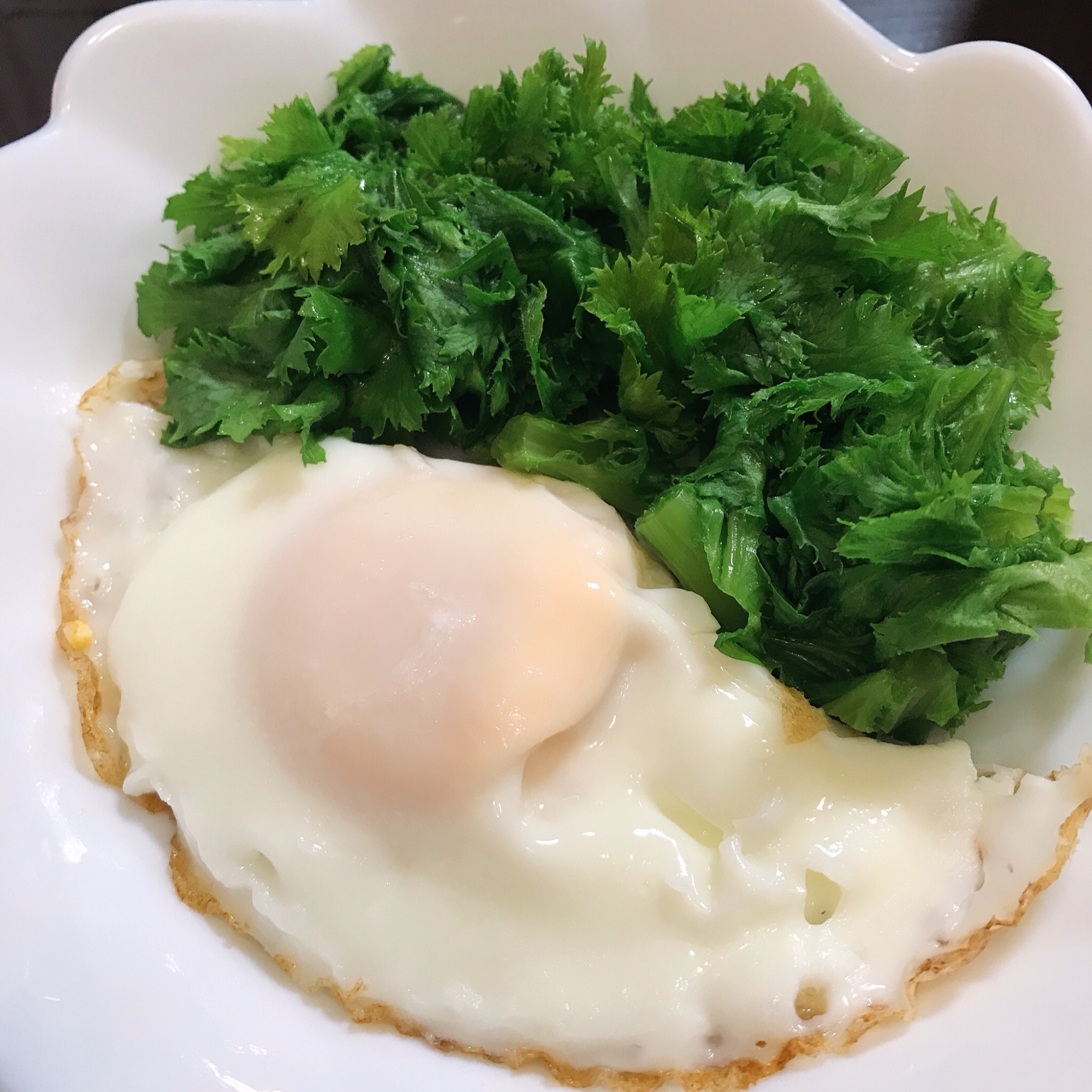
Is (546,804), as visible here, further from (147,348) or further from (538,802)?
(147,348)

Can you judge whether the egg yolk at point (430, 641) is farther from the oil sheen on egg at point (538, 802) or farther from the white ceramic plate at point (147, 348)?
the white ceramic plate at point (147, 348)

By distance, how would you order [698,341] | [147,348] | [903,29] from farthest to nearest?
[903,29] → [147,348] → [698,341]

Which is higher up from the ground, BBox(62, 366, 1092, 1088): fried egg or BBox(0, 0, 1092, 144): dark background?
BBox(0, 0, 1092, 144): dark background

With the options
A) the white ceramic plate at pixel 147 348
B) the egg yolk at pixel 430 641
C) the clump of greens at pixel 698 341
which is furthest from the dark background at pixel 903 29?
the egg yolk at pixel 430 641

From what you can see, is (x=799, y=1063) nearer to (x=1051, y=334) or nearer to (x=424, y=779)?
(x=424, y=779)

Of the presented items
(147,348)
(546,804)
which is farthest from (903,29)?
(546,804)

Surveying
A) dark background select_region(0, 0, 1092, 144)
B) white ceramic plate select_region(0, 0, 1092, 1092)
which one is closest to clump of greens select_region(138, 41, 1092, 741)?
white ceramic plate select_region(0, 0, 1092, 1092)

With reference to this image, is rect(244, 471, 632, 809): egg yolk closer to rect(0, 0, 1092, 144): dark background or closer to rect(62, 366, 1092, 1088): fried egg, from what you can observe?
rect(62, 366, 1092, 1088): fried egg
